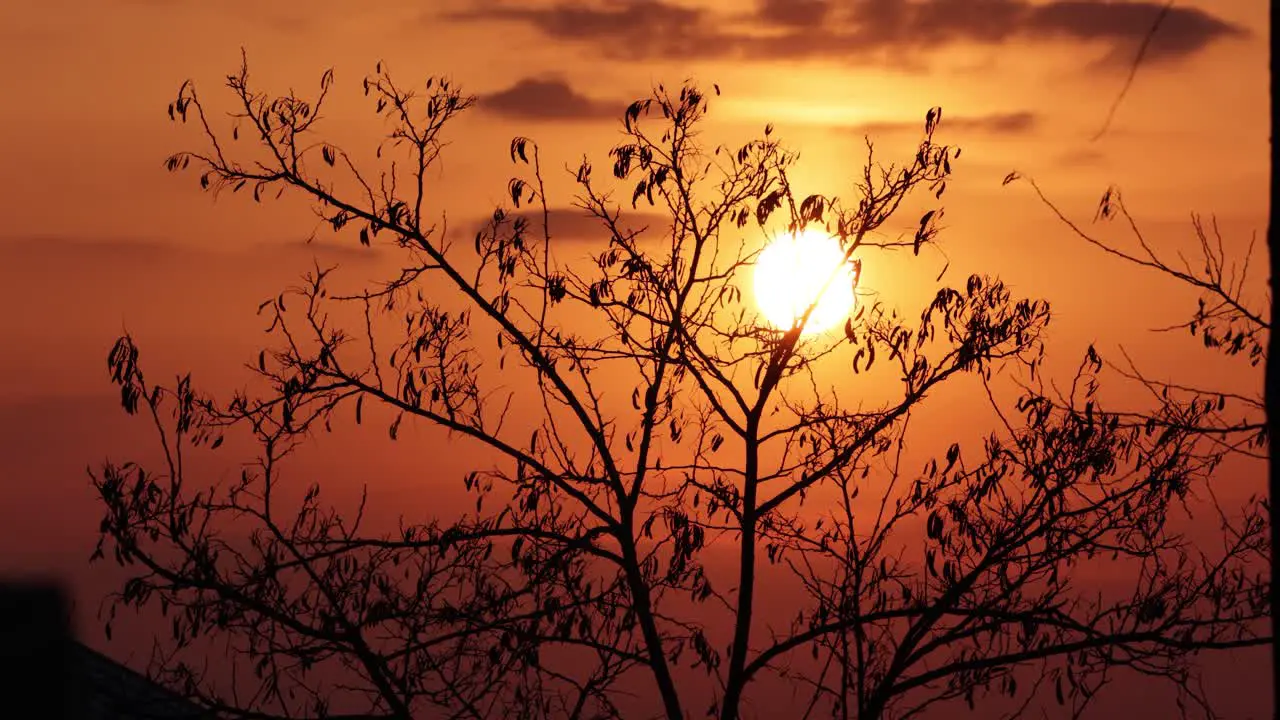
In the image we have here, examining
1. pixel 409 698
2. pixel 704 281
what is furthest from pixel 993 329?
pixel 409 698

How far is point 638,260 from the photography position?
15141 millimetres

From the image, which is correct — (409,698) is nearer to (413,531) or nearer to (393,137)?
(413,531)

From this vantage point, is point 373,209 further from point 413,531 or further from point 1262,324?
point 1262,324

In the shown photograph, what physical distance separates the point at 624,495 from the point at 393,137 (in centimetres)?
424

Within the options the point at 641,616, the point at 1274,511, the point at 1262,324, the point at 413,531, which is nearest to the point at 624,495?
the point at 641,616

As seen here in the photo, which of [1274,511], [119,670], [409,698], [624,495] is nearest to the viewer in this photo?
[1274,511]

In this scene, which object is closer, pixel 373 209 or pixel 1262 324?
pixel 1262 324

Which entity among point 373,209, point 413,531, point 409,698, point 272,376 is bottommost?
point 409,698

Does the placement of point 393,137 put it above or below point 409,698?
above

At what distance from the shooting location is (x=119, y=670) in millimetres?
20641

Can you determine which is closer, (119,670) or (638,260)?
(638,260)

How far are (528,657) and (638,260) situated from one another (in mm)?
4089

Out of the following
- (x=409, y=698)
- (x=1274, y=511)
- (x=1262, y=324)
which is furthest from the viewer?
(x=409, y=698)

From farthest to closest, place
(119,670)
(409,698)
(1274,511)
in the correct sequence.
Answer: (119,670) → (409,698) → (1274,511)
